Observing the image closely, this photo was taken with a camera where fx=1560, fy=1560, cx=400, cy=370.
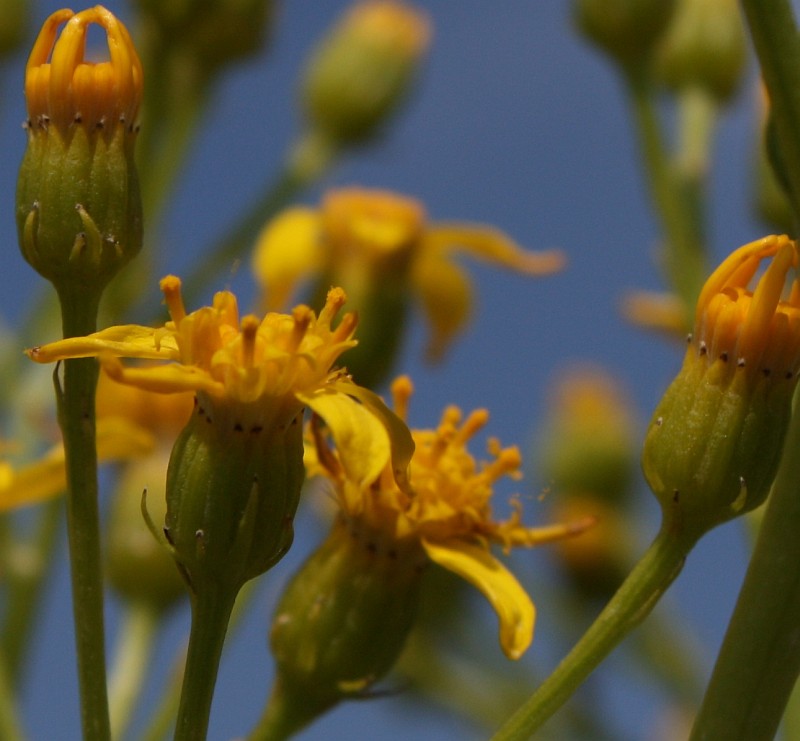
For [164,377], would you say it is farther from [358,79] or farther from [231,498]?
[358,79]

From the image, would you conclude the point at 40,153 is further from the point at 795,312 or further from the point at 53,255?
the point at 795,312

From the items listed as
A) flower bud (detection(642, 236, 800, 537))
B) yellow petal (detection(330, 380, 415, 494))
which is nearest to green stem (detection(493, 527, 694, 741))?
flower bud (detection(642, 236, 800, 537))

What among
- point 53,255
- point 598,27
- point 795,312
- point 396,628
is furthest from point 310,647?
point 598,27

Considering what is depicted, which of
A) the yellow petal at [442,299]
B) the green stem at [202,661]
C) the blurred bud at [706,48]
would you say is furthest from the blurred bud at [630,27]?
the green stem at [202,661]

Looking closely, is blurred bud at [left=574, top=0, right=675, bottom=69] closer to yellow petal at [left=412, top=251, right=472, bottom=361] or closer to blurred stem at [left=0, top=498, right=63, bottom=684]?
yellow petal at [left=412, top=251, right=472, bottom=361]

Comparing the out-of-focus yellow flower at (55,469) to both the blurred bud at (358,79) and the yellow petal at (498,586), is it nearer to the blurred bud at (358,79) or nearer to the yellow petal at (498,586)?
the yellow petal at (498,586)
